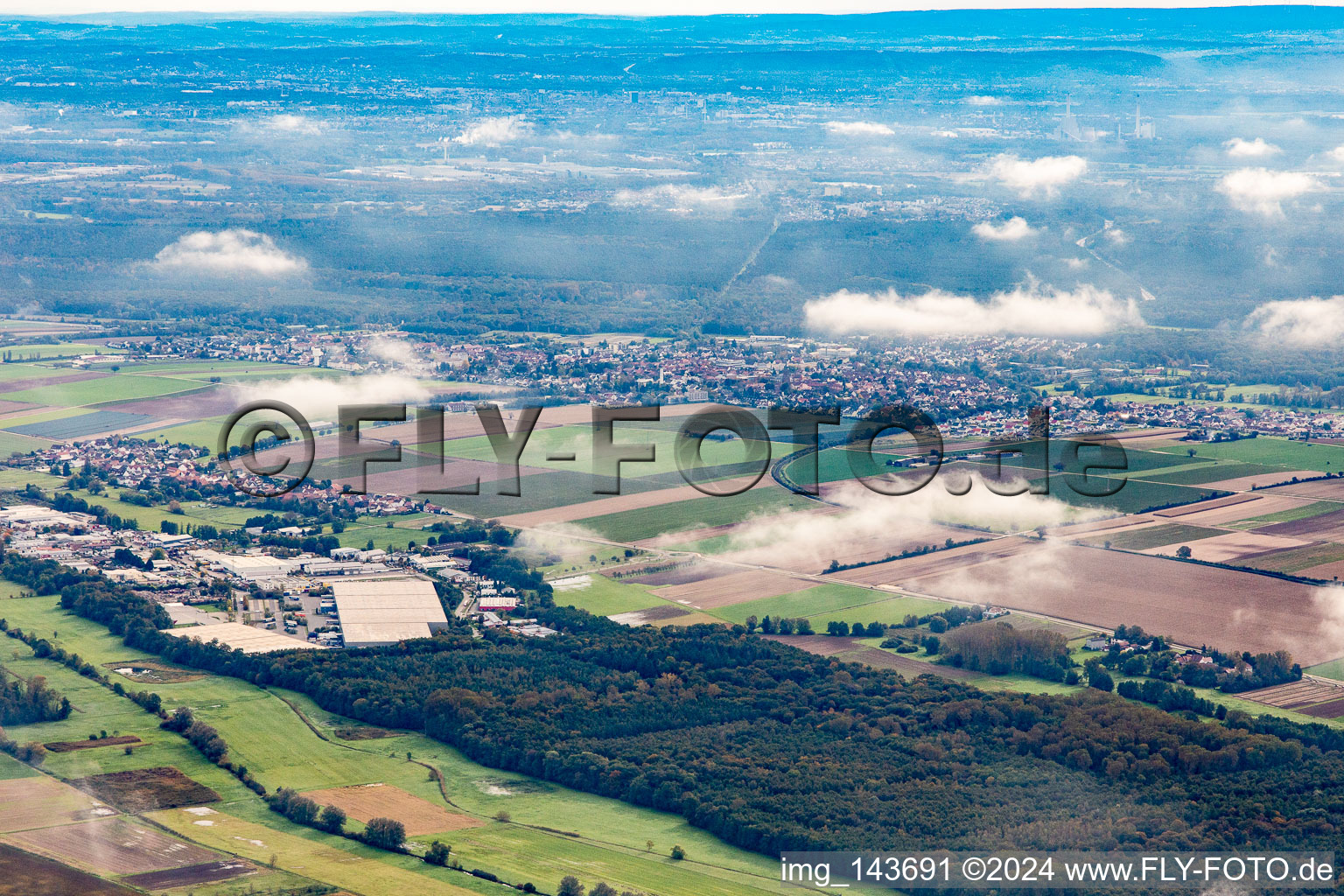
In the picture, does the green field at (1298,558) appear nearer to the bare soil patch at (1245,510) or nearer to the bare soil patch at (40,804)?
the bare soil patch at (1245,510)

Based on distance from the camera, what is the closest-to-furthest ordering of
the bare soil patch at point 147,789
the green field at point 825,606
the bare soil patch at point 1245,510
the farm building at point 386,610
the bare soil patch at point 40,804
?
1. the bare soil patch at point 40,804
2. the bare soil patch at point 147,789
3. the farm building at point 386,610
4. the green field at point 825,606
5. the bare soil patch at point 1245,510

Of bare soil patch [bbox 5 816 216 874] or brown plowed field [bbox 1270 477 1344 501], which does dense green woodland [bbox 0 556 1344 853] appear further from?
brown plowed field [bbox 1270 477 1344 501]

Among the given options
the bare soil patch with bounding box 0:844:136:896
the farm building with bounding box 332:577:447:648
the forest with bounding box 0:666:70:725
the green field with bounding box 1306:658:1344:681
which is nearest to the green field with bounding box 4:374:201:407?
the farm building with bounding box 332:577:447:648

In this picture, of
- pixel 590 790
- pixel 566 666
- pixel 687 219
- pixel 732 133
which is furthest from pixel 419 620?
pixel 732 133

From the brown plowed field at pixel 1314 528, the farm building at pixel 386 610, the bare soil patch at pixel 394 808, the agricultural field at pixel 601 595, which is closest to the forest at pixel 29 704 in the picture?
the bare soil patch at pixel 394 808

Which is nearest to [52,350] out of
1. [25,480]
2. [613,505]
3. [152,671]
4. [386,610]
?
[25,480]
